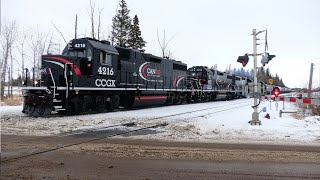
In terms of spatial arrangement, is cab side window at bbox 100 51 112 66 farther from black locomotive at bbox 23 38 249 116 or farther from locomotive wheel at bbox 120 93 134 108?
locomotive wheel at bbox 120 93 134 108

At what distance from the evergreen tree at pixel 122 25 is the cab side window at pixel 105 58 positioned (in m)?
35.1

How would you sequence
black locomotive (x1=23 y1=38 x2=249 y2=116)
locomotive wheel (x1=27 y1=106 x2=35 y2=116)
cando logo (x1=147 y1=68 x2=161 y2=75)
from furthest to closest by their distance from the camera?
cando logo (x1=147 y1=68 x2=161 y2=75), black locomotive (x1=23 y1=38 x2=249 y2=116), locomotive wheel (x1=27 y1=106 x2=35 y2=116)

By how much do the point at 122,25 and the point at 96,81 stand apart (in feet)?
129

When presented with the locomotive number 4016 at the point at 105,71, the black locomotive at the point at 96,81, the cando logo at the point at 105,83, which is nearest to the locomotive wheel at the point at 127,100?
the black locomotive at the point at 96,81

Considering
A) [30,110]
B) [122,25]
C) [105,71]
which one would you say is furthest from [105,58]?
[122,25]

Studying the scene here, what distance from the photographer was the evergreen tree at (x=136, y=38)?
57531 mm

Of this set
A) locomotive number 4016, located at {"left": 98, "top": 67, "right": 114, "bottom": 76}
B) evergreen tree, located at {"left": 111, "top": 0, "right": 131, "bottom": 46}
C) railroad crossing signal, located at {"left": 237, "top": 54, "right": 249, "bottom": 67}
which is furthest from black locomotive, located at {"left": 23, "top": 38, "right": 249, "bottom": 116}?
evergreen tree, located at {"left": 111, "top": 0, "right": 131, "bottom": 46}

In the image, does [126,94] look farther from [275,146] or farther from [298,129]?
[275,146]

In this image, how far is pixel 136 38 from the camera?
2299 inches

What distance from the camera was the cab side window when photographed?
18.8 meters

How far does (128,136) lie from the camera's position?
10.4 m

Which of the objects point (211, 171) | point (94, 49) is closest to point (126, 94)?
point (94, 49)

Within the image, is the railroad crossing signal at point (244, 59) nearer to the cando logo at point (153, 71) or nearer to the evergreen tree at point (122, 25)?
the cando logo at point (153, 71)

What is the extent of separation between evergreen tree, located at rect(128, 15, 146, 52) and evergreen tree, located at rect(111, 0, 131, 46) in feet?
3.21
